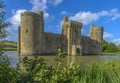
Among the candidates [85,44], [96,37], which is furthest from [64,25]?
[96,37]

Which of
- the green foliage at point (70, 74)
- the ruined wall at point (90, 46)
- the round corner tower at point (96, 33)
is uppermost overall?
the round corner tower at point (96, 33)

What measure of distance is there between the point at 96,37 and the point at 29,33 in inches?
851

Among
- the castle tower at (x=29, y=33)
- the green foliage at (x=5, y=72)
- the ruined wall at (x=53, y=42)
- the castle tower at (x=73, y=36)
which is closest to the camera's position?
the green foliage at (x=5, y=72)

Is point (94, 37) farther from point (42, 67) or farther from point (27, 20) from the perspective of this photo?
point (42, 67)

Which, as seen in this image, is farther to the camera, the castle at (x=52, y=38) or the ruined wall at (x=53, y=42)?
the ruined wall at (x=53, y=42)

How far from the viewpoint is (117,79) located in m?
5.62

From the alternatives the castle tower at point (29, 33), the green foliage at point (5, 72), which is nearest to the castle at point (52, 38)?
the castle tower at point (29, 33)

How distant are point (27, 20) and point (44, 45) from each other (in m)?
6.70

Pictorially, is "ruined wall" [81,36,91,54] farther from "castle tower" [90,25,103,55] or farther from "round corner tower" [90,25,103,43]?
"round corner tower" [90,25,103,43]

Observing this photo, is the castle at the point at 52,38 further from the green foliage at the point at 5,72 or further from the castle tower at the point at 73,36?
the green foliage at the point at 5,72

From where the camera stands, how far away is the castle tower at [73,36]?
182ft

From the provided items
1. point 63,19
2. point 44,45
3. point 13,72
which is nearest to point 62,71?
point 13,72

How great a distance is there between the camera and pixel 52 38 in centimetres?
5478

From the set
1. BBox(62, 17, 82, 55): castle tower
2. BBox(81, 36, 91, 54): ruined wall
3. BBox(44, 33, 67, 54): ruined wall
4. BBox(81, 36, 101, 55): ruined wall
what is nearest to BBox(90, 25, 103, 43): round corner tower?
BBox(81, 36, 101, 55): ruined wall
